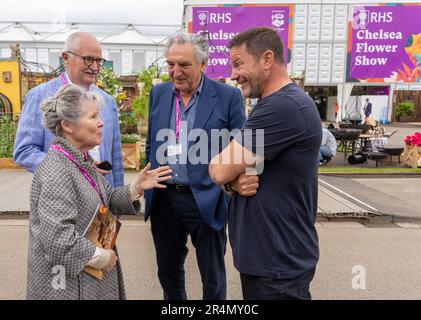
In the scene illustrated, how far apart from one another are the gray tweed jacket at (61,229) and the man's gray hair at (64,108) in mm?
89

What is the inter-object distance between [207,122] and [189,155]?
239 millimetres

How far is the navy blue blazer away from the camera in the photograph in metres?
2.44

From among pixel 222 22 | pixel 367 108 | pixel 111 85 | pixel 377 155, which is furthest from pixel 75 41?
pixel 367 108

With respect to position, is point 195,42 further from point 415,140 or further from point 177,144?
point 415,140

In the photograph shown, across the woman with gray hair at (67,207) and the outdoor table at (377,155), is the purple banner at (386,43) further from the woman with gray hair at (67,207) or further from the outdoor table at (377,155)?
the woman with gray hair at (67,207)

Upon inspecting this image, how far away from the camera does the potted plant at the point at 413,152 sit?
9.88 metres

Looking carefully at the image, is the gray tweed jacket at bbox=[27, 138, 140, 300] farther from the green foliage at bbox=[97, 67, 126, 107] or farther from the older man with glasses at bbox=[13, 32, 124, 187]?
the green foliage at bbox=[97, 67, 126, 107]

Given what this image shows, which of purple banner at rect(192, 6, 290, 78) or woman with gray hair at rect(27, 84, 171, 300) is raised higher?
purple banner at rect(192, 6, 290, 78)

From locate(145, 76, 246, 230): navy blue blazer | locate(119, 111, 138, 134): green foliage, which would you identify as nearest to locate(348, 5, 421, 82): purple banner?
locate(119, 111, 138, 134): green foliage

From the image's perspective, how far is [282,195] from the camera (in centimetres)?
166

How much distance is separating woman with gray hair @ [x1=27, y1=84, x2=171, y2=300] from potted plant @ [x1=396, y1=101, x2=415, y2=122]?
30.2m

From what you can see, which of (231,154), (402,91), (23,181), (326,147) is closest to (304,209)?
(231,154)

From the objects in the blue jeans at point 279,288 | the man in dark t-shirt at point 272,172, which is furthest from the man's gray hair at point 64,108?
the blue jeans at point 279,288
